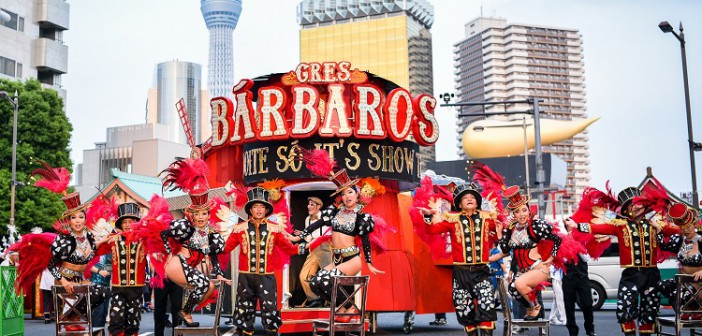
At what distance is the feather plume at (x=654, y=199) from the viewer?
11750mm

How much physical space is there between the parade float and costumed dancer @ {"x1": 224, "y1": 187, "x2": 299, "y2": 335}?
11.1 ft

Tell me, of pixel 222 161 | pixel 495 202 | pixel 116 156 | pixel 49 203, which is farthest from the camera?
pixel 116 156

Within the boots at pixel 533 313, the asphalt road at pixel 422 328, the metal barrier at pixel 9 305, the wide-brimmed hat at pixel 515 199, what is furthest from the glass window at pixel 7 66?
the boots at pixel 533 313

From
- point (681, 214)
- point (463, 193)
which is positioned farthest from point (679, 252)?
point (463, 193)

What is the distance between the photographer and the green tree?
33.7m

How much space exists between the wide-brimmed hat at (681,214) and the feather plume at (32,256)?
8200mm

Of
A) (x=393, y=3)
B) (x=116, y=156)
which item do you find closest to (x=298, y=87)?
(x=116, y=156)

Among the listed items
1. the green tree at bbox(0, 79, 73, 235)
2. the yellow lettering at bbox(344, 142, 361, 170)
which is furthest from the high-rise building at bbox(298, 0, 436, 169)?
the yellow lettering at bbox(344, 142, 361, 170)

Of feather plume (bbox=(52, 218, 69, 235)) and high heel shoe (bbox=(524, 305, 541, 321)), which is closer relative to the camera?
feather plume (bbox=(52, 218, 69, 235))

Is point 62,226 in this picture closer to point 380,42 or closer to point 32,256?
point 32,256

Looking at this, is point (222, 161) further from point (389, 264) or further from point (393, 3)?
point (393, 3)

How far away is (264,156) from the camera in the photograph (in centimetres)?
1530

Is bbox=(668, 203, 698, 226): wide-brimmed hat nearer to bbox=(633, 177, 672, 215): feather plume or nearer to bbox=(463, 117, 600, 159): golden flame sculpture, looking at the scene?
bbox=(633, 177, 672, 215): feather plume

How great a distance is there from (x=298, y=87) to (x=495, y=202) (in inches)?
171
